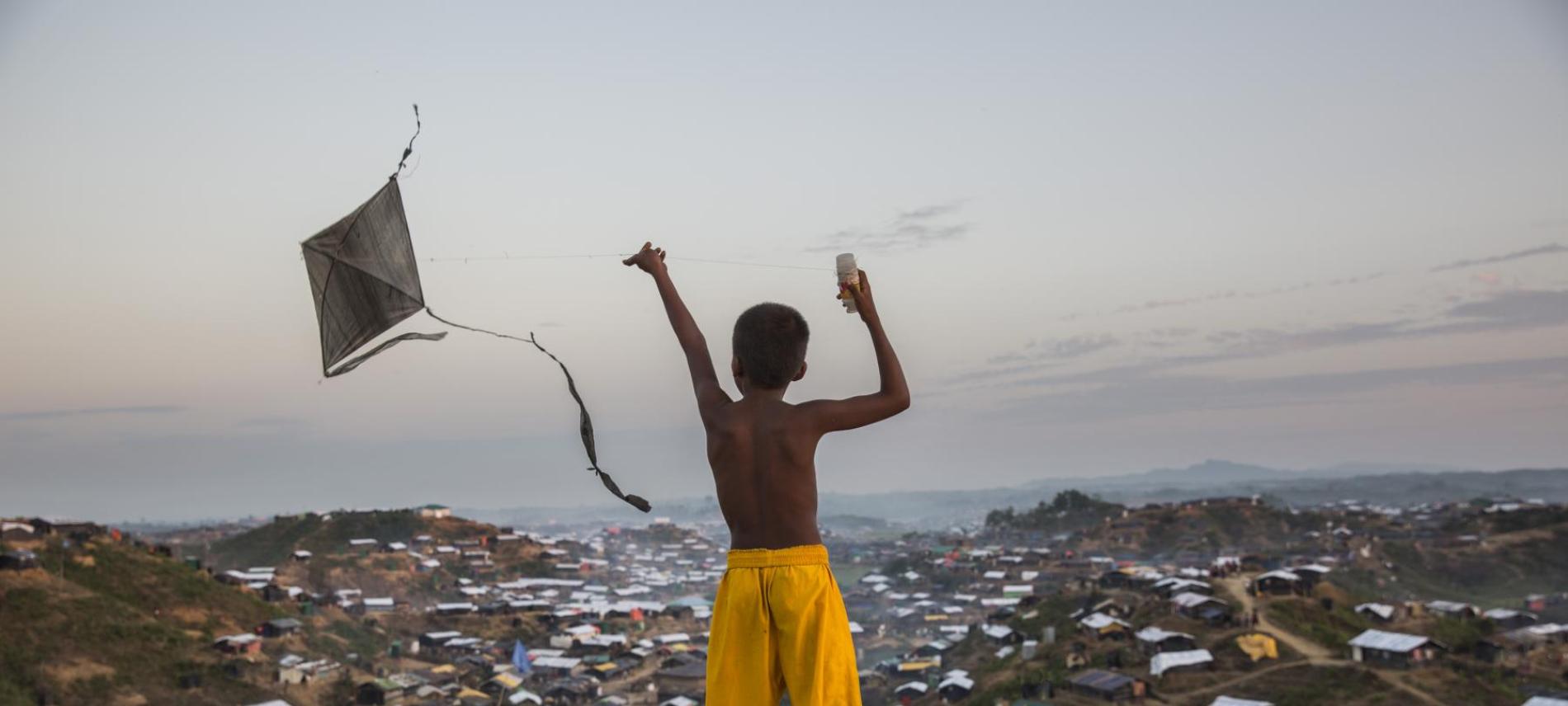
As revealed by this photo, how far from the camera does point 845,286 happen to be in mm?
2508

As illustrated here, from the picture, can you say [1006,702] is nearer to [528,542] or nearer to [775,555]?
[775,555]

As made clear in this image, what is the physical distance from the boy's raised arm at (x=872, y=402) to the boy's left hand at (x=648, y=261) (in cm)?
51

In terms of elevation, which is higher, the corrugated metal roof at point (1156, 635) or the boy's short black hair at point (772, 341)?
the boy's short black hair at point (772, 341)

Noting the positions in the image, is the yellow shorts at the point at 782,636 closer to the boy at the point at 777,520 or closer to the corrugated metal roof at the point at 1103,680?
the boy at the point at 777,520

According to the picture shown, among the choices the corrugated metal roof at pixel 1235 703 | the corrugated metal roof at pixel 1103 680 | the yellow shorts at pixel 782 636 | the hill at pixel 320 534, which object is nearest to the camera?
the yellow shorts at pixel 782 636

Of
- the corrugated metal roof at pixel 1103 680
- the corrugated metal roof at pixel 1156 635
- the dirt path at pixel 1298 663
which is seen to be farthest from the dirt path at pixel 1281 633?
the corrugated metal roof at pixel 1103 680

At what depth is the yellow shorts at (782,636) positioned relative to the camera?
233cm

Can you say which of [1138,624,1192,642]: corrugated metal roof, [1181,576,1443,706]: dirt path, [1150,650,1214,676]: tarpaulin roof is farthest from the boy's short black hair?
[1138,624,1192,642]: corrugated metal roof

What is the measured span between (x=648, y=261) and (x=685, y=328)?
0.65 ft

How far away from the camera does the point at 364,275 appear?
372 cm

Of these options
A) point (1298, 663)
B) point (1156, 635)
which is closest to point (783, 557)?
point (1298, 663)

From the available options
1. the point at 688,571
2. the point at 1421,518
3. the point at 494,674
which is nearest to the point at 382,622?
the point at 494,674

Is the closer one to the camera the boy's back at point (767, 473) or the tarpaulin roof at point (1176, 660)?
the boy's back at point (767, 473)

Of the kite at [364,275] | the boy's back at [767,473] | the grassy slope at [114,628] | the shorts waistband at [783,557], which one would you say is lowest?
the grassy slope at [114,628]
